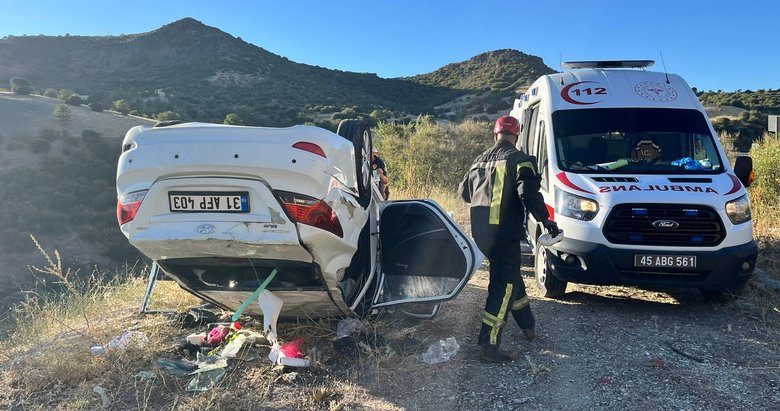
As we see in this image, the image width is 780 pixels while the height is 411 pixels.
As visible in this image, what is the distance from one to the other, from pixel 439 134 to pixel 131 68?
5354 cm

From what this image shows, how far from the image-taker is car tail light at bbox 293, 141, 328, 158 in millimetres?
3368

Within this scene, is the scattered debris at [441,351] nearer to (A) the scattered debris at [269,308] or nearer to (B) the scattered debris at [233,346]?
(A) the scattered debris at [269,308]

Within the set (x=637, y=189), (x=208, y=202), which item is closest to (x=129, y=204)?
(x=208, y=202)

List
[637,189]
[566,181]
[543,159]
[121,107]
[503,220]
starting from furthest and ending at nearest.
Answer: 1. [121,107]
2. [543,159]
3. [566,181]
4. [637,189]
5. [503,220]

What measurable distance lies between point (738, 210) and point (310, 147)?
13.7 feet

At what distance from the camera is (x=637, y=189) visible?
500 cm

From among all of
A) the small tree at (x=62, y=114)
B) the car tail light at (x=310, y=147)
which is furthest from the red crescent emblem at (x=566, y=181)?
the small tree at (x=62, y=114)

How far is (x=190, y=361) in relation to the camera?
4.12 meters

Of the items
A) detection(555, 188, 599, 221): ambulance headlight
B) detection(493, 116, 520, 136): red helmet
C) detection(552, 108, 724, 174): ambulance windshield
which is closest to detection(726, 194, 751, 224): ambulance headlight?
detection(552, 108, 724, 174): ambulance windshield

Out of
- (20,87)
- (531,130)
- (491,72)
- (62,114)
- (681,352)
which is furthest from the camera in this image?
(491,72)

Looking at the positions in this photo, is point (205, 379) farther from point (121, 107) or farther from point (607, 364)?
point (121, 107)

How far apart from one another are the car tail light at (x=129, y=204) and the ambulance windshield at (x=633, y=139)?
13.5 feet

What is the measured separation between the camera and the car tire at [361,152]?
4184 millimetres

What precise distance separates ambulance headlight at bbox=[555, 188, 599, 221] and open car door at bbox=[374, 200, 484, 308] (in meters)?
1.15
